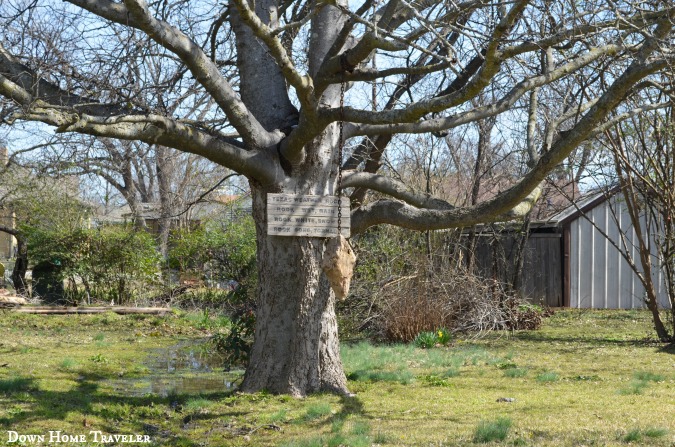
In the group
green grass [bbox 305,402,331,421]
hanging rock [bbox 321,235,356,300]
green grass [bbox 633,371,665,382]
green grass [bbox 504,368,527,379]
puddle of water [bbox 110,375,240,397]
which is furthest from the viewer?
green grass [bbox 504,368,527,379]

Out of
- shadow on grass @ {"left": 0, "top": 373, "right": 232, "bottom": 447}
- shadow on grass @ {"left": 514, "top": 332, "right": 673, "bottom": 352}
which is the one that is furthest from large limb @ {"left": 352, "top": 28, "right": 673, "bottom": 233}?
shadow on grass @ {"left": 514, "top": 332, "right": 673, "bottom": 352}

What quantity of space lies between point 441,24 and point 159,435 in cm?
439

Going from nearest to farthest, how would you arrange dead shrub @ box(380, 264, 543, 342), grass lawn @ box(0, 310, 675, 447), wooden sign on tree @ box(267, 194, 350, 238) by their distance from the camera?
grass lawn @ box(0, 310, 675, 447) → wooden sign on tree @ box(267, 194, 350, 238) → dead shrub @ box(380, 264, 543, 342)


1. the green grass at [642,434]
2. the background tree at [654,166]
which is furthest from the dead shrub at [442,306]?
the green grass at [642,434]

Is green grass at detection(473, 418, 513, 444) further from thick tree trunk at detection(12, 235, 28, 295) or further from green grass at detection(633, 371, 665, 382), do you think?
thick tree trunk at detection(12, 235, 28, 295)

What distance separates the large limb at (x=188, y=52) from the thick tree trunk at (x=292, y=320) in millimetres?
778

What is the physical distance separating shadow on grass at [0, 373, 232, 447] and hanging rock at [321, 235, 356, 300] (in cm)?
174

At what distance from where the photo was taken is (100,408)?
744 centimetres

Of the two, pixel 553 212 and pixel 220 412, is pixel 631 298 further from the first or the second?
pixel 220 412

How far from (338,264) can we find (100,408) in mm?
2781

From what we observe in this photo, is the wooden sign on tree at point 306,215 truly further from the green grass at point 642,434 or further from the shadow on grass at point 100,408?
the green grass at point 642,434

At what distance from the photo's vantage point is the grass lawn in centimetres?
629

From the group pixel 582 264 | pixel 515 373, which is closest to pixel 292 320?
pixel 515 373

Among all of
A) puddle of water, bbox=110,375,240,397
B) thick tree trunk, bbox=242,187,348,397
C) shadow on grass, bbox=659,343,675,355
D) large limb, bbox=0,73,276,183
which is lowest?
puddle of water, bbox=110,375,240,397
